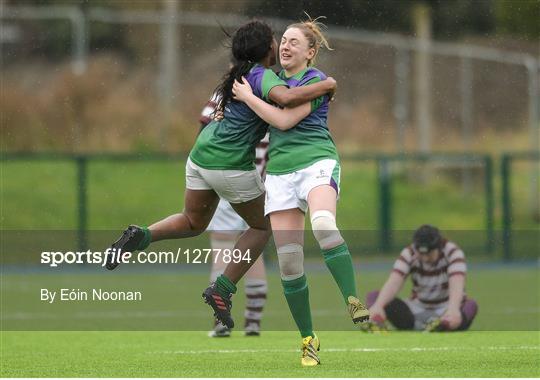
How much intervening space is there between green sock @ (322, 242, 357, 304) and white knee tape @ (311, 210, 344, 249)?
1.5 inches

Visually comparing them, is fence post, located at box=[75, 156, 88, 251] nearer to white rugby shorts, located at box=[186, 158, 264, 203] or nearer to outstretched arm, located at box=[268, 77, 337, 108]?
white rugby shorts, located at box=[186, 158, 264, 203]

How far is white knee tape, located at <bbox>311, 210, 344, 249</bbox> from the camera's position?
327 inches

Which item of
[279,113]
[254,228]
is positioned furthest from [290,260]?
[279,113]

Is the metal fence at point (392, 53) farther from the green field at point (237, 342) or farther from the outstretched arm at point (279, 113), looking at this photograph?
the outstretched arm at point (279, 113)

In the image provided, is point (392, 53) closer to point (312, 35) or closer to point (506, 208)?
point (506, 208)

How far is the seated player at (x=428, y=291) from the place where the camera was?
11.7 m

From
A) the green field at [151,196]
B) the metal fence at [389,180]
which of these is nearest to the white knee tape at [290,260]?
the metal fence at [389,180]

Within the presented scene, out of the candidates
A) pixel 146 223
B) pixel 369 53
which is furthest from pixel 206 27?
pixel 146 223

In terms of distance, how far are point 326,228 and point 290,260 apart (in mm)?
399

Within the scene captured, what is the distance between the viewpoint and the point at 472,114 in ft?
99.8

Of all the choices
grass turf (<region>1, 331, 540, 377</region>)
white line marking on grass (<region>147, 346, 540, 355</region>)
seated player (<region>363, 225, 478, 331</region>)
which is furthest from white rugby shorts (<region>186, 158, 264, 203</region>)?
seated player (<region>363, 225, 478, 331</region>)

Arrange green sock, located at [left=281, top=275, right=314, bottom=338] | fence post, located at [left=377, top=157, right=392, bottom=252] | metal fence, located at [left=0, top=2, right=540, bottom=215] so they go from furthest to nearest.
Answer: metal fence, located at [left=0, top=2, right=540, bottom=215] → fence post, located at [left=377, top=157, right=392, bottom=252] → green sock, located at [left=281, top=275, right=314, bottom=338]

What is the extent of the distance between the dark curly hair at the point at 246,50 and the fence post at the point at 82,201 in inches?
466

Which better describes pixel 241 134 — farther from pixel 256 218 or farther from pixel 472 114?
pixel 472 114
